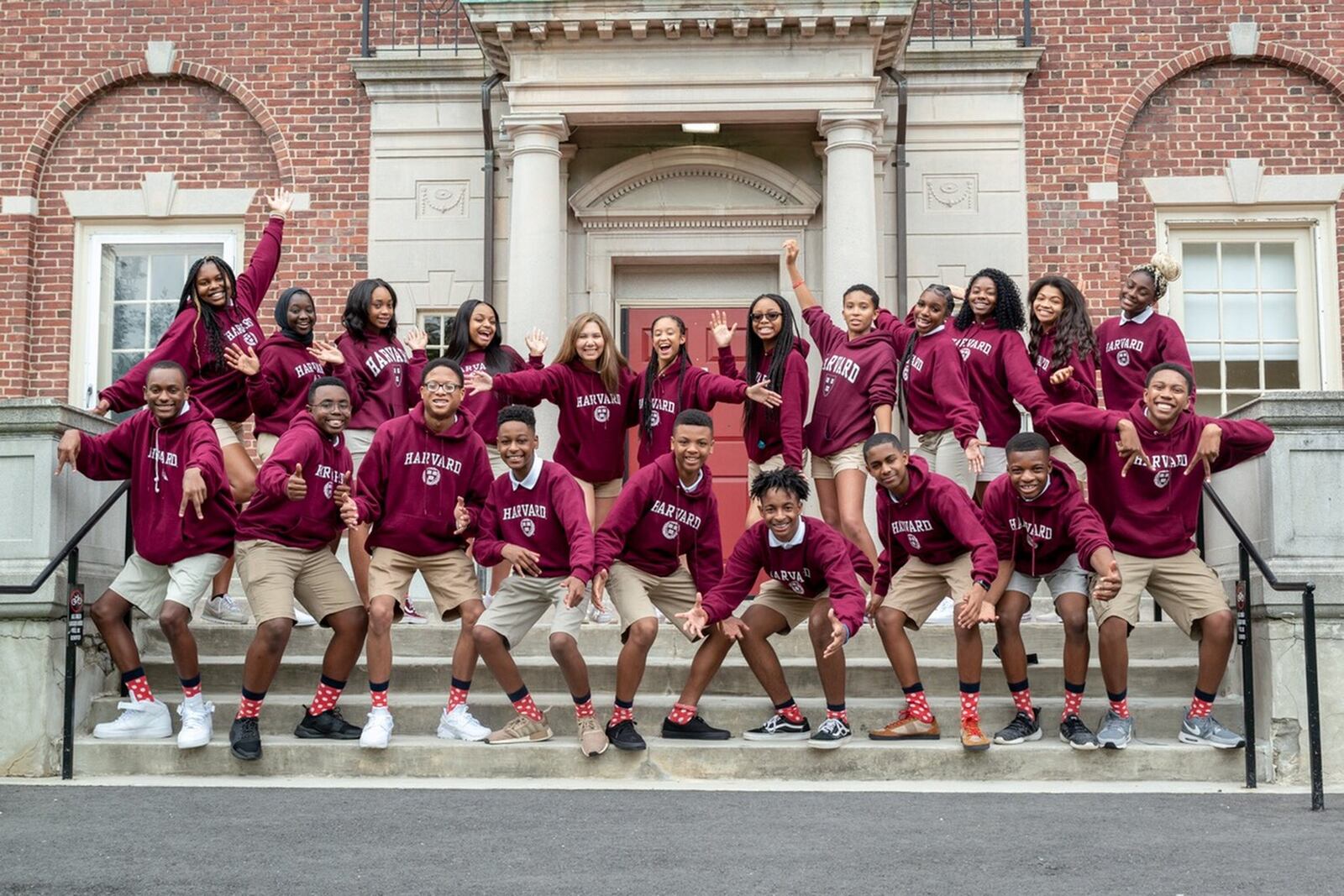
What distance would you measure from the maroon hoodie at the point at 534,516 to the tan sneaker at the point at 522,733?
2.31ft

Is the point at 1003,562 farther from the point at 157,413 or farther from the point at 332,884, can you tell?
the point at 157,413

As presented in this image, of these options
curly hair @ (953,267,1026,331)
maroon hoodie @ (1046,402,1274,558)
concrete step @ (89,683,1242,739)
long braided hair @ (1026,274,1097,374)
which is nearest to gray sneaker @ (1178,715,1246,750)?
concrete step @ (89,683,1242,739)

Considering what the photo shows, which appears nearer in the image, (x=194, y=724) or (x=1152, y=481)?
(x=194, y=724)

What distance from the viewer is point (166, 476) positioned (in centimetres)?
735

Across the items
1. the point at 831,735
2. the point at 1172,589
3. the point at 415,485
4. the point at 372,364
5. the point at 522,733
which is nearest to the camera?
the point at 831,735

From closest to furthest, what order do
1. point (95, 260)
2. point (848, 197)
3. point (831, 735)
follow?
point (831, 735) → point (848, 197) → point (95, 260)

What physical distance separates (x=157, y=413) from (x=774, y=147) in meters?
6.15

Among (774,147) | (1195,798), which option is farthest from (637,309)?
(1195,798)

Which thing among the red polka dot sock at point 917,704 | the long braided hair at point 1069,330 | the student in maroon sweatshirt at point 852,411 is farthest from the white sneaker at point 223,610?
the long braided hair at point 1069,330

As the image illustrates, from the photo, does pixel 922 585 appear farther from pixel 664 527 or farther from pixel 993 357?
pixel 993 357

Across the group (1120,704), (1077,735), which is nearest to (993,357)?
(1120,704)

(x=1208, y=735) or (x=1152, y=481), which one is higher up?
(x=1152, y=481)

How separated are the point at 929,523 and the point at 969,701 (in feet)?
2.90

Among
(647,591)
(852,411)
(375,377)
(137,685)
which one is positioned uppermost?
(375,377)
